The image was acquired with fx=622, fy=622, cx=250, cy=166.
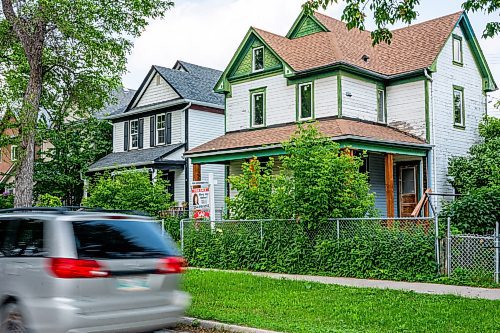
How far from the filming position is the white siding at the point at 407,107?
24.3 meters

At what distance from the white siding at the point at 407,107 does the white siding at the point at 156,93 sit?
1123 cm

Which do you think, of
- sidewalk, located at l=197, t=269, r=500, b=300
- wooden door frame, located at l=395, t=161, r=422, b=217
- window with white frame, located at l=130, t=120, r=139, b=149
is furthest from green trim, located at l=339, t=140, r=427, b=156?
window with white frame, located at l=130, t=120, r=139, b=149

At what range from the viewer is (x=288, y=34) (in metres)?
27.9

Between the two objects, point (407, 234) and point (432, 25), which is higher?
point (432, 25)

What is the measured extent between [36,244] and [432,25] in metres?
23.6

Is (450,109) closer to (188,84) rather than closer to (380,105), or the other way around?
(380,105)

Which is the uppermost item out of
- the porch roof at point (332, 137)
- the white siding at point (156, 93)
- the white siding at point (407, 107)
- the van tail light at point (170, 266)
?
the white siding at point (156, 93)

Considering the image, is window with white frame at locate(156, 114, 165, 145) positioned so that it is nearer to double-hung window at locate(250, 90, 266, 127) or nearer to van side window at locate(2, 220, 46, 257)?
double-hung window at locate(250, 90, 266, 127)

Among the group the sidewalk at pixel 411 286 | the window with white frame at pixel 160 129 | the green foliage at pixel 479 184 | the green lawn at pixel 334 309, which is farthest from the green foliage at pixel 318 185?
the window with white frame at pixel 160 129

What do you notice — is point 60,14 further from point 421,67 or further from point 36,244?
point 36,244

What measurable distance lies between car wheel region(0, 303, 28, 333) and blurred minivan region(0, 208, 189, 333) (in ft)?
0.04

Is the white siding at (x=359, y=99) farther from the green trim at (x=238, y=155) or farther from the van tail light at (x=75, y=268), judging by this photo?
the van tail light at (x=75, y=268)

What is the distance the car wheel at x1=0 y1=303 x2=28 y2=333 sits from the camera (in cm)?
691

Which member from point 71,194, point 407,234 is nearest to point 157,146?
point 71,194
